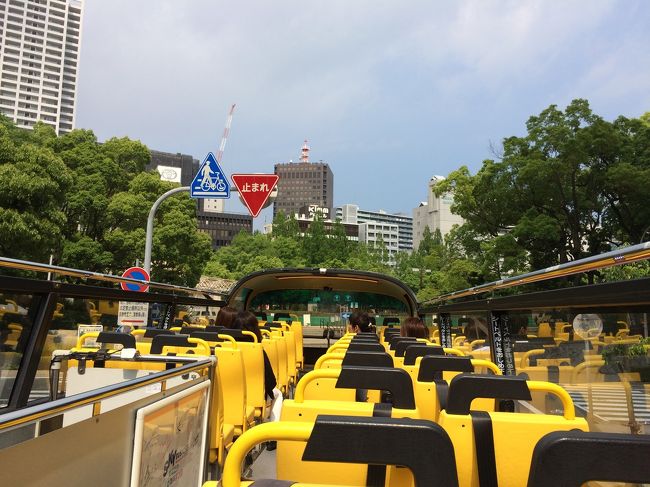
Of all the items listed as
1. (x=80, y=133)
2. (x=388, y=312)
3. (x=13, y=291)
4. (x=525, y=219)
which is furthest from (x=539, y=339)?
(x=80, y=133)

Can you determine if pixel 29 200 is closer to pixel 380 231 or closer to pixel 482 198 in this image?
pixel 482 198

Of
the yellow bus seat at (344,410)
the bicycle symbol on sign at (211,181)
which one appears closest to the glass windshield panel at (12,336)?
the yellow bus seat at (344,410)

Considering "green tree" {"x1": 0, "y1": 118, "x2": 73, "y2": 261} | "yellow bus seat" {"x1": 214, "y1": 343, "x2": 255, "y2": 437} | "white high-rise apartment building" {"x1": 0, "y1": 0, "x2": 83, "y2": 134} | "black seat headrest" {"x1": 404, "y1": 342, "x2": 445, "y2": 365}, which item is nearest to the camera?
"black seat headrest" {"x1": 404, "y1": 342, "x2": 445, "y2": 365}

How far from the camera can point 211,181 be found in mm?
11781

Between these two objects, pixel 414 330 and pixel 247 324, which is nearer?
pixel 247 324

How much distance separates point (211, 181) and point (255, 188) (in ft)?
3.21

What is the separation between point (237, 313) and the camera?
24.4 feet

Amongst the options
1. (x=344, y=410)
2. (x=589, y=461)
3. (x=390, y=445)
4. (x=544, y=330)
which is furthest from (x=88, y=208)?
(x=589, y=461)

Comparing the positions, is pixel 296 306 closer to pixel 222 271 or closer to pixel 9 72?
pixel 222 271

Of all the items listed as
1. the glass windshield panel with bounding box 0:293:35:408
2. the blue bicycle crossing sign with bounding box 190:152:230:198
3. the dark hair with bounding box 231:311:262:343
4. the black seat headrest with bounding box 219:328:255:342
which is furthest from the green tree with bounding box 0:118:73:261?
the glass windshield panel with bounding box 0:293:35:408

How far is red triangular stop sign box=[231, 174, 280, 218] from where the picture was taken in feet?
38.5

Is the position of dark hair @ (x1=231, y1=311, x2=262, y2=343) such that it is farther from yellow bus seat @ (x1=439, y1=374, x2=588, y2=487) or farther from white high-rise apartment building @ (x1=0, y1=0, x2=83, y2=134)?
white high-rise apartment building @ (x1=0, y1=0, x2=83, y2=134)

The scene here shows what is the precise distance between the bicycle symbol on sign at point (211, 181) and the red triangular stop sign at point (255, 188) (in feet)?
1.10

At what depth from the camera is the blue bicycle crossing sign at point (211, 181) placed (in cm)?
1163
